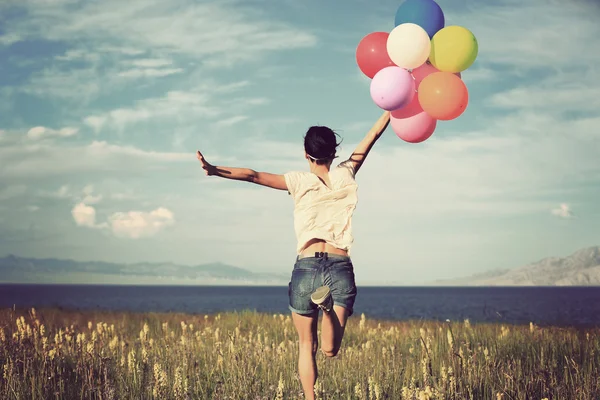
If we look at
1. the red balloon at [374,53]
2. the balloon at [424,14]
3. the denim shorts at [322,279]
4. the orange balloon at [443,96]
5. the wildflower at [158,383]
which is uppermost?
the balloon at [424,14]

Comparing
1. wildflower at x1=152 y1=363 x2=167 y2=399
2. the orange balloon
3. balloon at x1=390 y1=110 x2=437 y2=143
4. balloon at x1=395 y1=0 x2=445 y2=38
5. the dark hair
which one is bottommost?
wildflower at x1=152 y1=363 x2=167 y2=399

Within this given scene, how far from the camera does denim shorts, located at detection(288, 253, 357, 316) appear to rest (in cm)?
531

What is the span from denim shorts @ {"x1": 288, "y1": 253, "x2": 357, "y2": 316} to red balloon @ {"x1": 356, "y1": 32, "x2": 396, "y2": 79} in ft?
8.16

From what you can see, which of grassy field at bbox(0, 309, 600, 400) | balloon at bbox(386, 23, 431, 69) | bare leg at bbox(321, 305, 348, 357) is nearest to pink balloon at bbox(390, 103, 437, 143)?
balloon at bbox(386, 23, 431, 69)

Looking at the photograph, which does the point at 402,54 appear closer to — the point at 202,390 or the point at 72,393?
the point at 202,390

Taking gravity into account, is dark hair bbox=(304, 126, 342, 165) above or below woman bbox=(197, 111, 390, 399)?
above

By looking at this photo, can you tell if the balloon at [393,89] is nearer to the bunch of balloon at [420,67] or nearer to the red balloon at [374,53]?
the bunch of balloon at [420,67]

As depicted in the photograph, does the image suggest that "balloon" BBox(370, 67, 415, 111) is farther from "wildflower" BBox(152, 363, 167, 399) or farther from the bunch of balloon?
"wildflower" BBox(152, 363, 167, 399)

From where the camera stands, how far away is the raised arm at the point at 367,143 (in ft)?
19.4

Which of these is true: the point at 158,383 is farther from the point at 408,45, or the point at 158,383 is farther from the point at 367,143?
the point at 408,45

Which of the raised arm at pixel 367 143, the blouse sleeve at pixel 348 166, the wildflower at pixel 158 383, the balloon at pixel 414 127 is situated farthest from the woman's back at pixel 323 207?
the wildflower at pixel 158 383

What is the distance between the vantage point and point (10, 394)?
6488 millimetres

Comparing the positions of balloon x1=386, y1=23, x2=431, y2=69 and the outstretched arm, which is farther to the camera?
balloon x1=386, y1=23, x2=431, y2=69

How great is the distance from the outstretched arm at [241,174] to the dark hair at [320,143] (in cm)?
41
